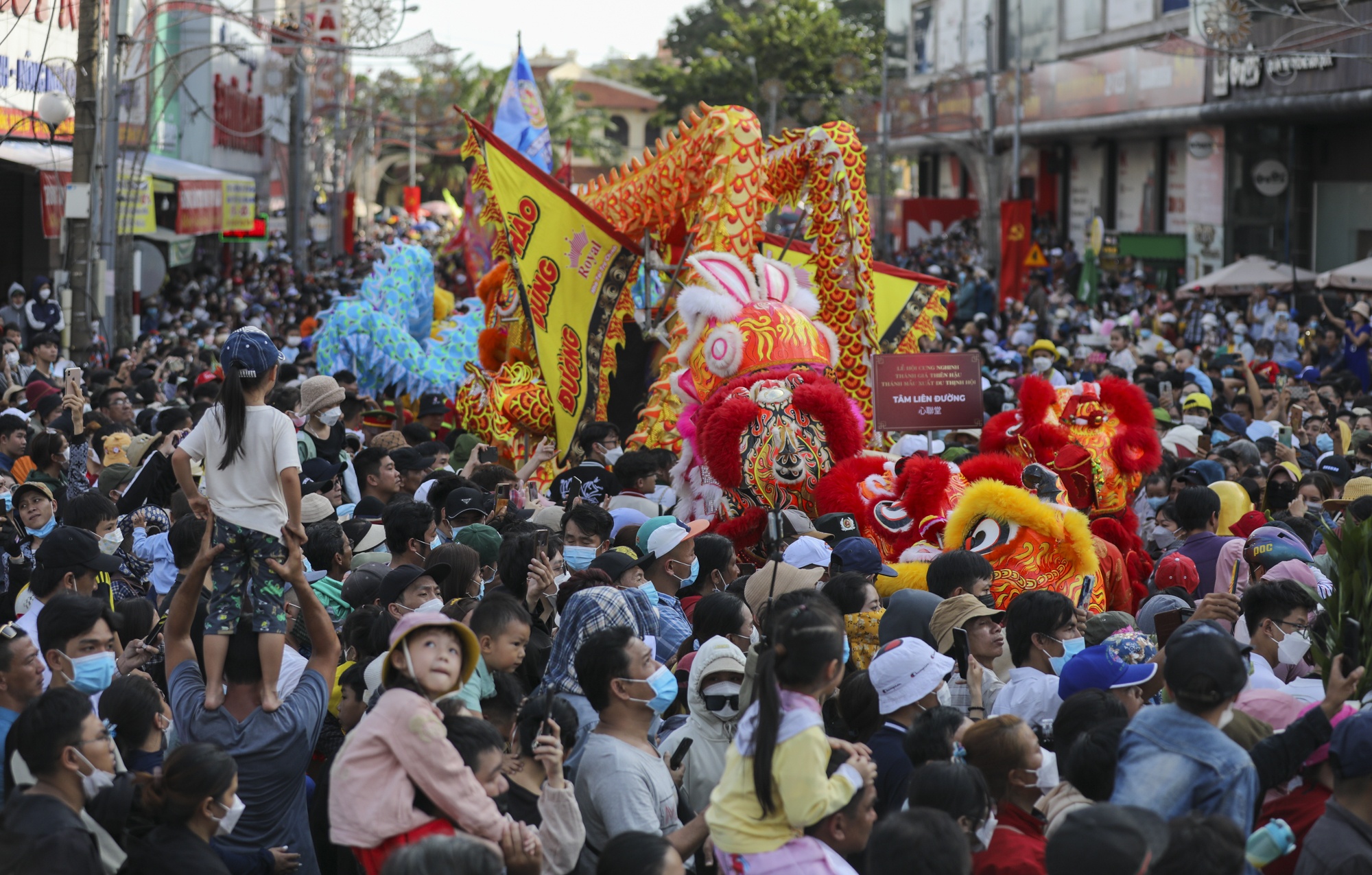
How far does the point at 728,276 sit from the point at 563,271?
7.11ft

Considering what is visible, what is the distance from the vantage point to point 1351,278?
1828 centimetres

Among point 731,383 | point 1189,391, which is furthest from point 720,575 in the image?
point 1189,391

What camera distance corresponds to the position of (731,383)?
26.0 ft

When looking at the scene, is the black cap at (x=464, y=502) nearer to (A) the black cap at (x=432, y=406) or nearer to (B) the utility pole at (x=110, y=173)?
(A) the black cap at (x=432, y=406)

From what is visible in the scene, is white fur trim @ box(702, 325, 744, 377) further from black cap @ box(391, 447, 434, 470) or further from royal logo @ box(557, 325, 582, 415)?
royal logo @ box(557, 325, 582, 415)

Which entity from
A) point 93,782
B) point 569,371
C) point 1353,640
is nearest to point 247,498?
point 93,782

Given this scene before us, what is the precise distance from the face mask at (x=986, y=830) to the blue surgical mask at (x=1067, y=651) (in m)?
0.97

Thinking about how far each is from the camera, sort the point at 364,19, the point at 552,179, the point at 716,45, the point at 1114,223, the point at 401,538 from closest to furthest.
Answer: the point at 401,538 < the point at 552,179 < the point at 364,19 < the point at 1114,223 < the point at 716,45

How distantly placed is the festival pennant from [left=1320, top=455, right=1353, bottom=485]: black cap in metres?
4.72

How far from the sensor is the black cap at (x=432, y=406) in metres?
11.5

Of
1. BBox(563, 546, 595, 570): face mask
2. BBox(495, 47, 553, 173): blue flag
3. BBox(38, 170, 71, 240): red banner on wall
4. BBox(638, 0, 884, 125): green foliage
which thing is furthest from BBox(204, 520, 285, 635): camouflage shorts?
BBox(638, 0, 884, 125): green foliage

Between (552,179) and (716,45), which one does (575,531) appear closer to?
(552,179)

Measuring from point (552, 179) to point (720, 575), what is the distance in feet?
17.4

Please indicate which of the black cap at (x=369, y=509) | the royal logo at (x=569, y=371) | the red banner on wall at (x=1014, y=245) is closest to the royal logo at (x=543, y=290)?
the royal logo at (x=569, y=371)
